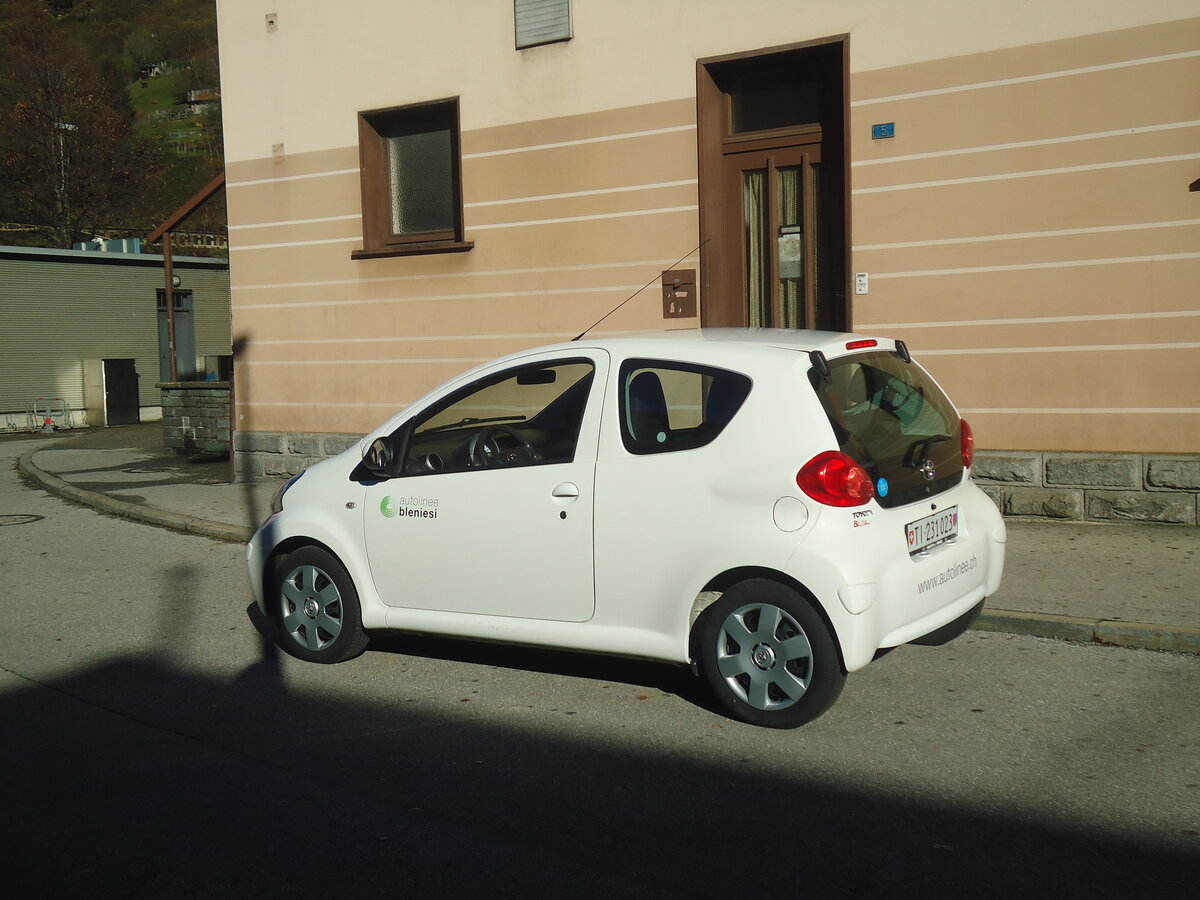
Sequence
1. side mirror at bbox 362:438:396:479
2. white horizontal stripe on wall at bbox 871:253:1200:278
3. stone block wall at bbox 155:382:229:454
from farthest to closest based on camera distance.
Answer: stone block wall at bbox 155:382:229:454 → white horizontal stripe on wall at bbox 871:253:1200:278 → side mirror at bbox 362:438:396:479

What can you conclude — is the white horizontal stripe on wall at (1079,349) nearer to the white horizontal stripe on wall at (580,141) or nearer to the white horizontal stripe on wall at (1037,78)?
the white horizontal stripe on wall at (1037,78)

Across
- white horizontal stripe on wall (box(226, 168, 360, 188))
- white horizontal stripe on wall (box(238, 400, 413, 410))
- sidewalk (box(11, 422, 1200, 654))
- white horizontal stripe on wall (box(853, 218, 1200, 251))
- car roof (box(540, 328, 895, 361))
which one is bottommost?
sidewalk (box(11, 422, 1200, 654))

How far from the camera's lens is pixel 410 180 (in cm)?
1299

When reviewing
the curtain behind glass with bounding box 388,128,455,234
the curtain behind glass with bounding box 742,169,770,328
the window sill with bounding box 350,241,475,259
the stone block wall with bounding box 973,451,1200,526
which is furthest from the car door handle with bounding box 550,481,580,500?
the curtain behind glass with bounding box 388,128,455,234

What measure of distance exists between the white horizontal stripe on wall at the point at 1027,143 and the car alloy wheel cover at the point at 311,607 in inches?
239

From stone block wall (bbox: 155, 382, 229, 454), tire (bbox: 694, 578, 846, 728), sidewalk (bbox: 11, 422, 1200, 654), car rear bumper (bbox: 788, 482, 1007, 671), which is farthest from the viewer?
stone block wall (bbox: 155, 382, 229, 454)

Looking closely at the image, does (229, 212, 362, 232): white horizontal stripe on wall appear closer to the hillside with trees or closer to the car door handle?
the car door handle

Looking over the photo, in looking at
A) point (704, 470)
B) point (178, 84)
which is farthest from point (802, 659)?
point (178, 84)

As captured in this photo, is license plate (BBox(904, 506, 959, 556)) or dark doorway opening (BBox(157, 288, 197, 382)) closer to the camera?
license plate (BBox(904, 506, 959, 556))

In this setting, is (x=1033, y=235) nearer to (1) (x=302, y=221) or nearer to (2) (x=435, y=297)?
(2) (x=435, y=297)

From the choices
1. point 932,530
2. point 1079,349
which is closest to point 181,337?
point 1079,349

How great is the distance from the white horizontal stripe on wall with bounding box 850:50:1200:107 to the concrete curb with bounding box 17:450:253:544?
21.3ft

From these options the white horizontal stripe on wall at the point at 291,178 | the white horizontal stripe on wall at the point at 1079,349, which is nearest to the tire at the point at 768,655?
the white horizontal stripe on wall at the point at 1079,349

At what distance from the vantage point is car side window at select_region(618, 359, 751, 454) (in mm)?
5125
